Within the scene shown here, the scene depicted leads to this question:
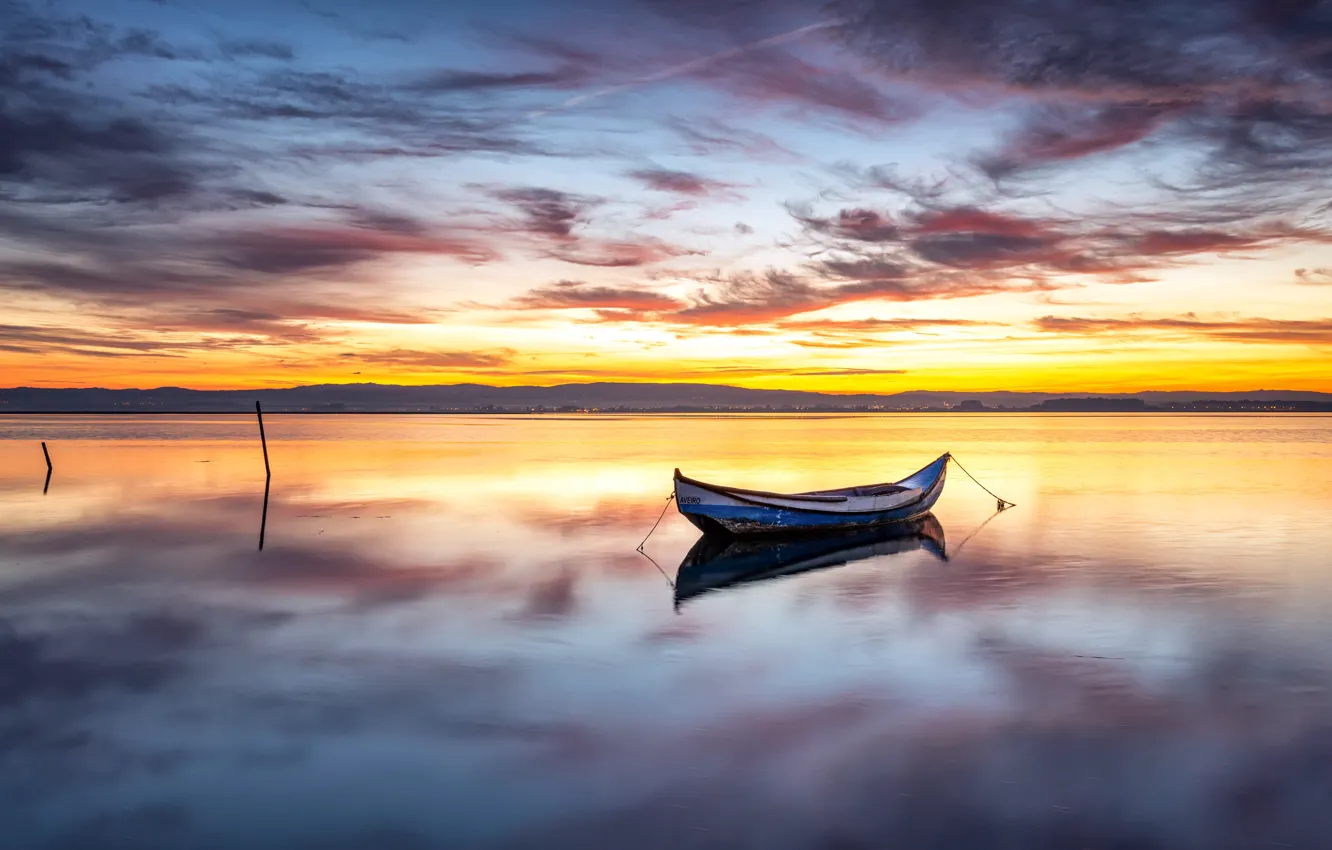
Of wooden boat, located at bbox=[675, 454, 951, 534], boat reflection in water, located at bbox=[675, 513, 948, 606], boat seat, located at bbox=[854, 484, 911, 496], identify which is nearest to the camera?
boat reflection in water, located at bbox=[675, 513, 948, 606]

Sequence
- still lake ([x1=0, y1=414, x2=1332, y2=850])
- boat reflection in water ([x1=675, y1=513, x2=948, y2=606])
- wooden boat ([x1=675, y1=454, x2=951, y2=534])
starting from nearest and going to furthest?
still lake ([x1=0, y1=414, x2=1332, y2=850]) < boat reflection in water ([x1=675, y1=513, x2=948, y2=606]) < wooden boat ([x1=675, y1=454, x2=951, y2=534])

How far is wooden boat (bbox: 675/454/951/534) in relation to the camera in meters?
23.2

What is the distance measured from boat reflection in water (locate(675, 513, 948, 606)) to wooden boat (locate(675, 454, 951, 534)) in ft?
1.15

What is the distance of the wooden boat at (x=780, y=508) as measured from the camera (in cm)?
2322

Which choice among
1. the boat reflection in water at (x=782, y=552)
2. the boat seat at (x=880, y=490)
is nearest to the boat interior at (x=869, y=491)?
the boat seat at (x=880, y=490)

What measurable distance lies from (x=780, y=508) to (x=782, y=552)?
131 cm

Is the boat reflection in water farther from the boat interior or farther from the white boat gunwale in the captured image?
the boat interior

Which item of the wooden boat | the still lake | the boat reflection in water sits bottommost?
the boat reflection in water

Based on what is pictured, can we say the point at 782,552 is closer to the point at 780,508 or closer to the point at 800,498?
the point at 780,508

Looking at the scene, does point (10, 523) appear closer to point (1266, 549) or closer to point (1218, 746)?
point (1218, 746)

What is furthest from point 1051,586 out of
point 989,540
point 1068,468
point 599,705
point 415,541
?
point 1068,468

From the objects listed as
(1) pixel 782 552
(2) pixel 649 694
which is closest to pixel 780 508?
(1) pixel 782 552

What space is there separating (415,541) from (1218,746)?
1980 centimetres

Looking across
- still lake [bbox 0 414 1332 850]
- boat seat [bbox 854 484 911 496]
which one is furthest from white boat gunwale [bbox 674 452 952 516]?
still lake [bbox 0 414 1332 850]
